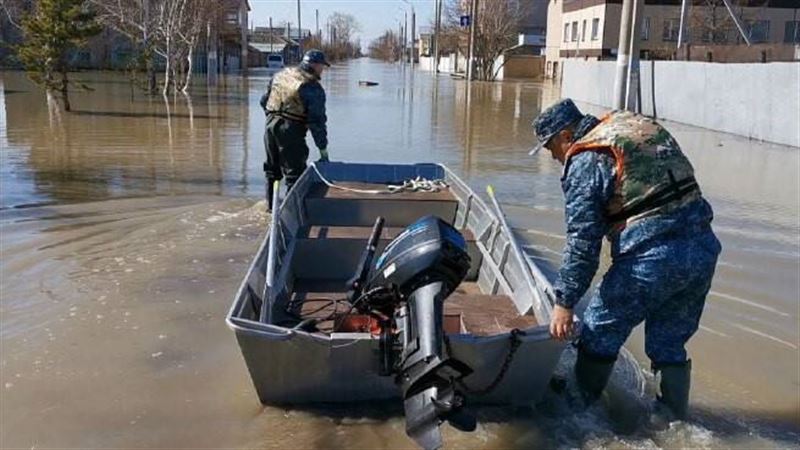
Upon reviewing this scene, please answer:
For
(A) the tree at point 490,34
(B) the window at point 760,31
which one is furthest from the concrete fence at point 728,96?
(A) the tree at point 490,34

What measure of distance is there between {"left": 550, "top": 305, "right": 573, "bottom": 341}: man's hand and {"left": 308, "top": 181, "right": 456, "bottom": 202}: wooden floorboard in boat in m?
3.66

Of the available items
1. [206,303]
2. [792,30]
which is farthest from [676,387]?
[792,30]

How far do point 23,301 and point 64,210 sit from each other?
3267 mm

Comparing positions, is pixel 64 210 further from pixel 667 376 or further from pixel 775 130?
pixel 775 130

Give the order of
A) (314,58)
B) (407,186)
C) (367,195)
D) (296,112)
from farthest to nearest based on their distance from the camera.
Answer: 1. (296,112)
2. (314,58)
3. (407,186)
4. (367,195)

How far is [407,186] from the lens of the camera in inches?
305

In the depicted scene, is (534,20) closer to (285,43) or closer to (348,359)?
(285,43)

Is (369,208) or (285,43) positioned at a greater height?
(285,43)

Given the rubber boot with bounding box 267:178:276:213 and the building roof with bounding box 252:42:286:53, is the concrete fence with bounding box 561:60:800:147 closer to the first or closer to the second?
the rubber boot with bounding box 267:178:276:213

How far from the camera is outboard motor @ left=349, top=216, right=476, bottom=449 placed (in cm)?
294

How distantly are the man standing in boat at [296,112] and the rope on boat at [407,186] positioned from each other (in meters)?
0.37

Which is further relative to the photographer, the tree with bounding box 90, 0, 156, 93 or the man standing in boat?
the tree with bounding box 90, 0, 156, 93

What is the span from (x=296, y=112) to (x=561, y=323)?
205 inches

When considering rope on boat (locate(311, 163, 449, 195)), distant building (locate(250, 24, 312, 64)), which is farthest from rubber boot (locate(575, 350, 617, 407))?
distant building (locate(250, 24, 312, 64))
